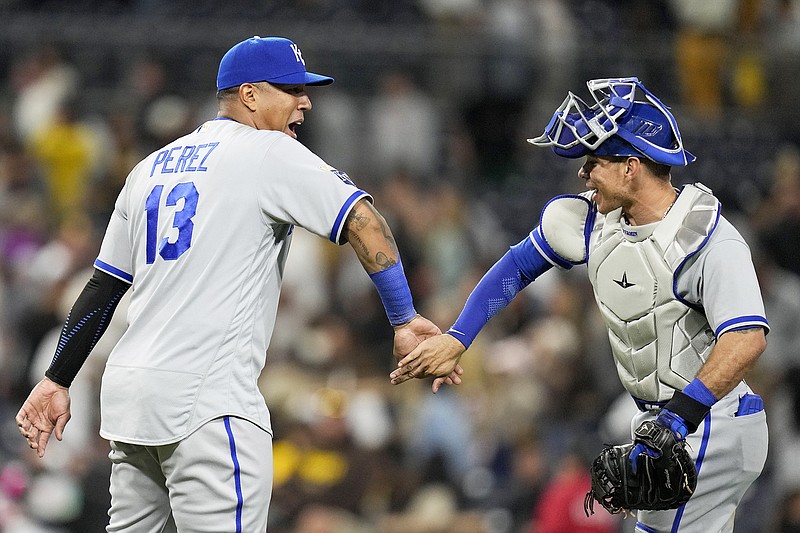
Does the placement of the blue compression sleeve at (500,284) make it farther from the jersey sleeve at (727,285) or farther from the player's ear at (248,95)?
the player's ear at (248,95)

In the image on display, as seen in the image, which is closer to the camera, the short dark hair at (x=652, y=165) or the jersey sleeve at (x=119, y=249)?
the short dark hair at (x=652, y=165)

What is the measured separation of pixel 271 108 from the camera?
4977mm

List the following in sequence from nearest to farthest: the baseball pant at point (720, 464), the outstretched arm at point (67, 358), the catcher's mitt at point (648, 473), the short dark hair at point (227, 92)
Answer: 1. the catcher's mitt at point (648, 473)
2. the baseball pant at point (720, 464)
3. the short dark hair at point (227, 92)
4. the outstretched arm at point (67, 358)

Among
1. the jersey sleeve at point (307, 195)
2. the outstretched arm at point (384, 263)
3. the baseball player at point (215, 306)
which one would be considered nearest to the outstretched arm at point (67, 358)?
the baseball player at point (215, 306)

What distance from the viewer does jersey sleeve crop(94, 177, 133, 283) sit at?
504cm

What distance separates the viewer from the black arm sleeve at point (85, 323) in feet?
16.7

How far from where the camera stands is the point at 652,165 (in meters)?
4.92

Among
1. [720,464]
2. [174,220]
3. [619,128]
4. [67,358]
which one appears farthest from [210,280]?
[720,464]

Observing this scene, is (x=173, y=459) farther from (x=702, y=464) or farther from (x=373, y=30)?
(x=373, y=30)

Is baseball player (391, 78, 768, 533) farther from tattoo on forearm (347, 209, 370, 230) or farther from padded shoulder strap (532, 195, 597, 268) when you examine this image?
tattoo on forearm (347, 209, 370, 230)

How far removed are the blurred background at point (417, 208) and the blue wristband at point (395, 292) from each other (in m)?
4.04

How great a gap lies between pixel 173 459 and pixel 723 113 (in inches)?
403

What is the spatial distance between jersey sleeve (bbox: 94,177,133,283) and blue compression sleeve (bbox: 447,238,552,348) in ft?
4.15

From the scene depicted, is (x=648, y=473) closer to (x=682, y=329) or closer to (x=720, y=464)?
(x=720, y=464)
